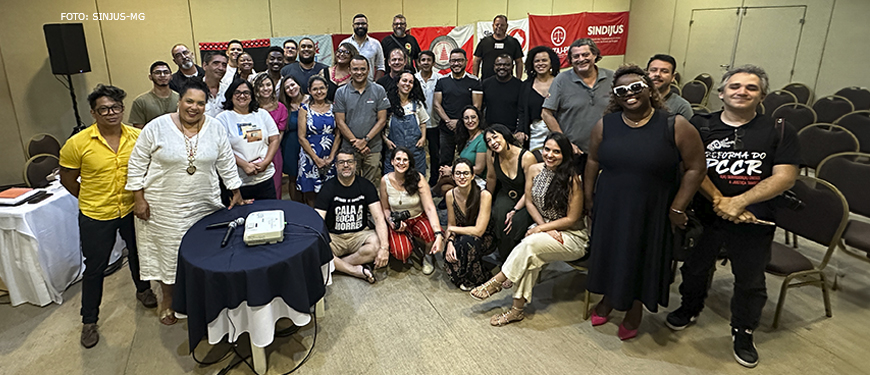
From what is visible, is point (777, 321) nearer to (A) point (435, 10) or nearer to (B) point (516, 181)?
(B) point (516, 181)

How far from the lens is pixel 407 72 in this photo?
13.7ft

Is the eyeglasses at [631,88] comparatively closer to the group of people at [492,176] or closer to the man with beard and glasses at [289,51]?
the group of people at [492,176]

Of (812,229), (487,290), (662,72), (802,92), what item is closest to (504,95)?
(662,72)

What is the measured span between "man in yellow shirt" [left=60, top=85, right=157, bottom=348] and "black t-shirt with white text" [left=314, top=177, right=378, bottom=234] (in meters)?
1.19

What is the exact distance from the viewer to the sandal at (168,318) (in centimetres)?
289

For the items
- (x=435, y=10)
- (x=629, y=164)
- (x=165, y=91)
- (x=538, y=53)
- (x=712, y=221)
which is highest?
(x=435, y=10)

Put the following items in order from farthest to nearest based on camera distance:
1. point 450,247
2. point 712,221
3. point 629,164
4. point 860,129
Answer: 1. point 860,129
2. point 450,247
3. point 712,221
4. point 629,164

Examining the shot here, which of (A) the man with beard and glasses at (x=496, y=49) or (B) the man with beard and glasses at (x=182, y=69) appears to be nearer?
(B) the man with beard and glasses at (x=182, y=69)

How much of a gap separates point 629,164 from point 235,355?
2.33 meters

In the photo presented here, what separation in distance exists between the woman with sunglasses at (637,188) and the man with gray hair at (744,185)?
20 centimetres

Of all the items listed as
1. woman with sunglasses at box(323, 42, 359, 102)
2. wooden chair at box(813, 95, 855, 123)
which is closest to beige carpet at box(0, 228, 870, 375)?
woman with sunglasses at box(323, 42, 359, 102)

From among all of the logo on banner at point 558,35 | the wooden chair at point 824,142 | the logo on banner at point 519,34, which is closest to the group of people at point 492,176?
the wooden chair at point 824,142

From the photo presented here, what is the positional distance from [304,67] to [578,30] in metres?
6.37

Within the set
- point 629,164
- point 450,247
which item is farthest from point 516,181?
point 629,164
